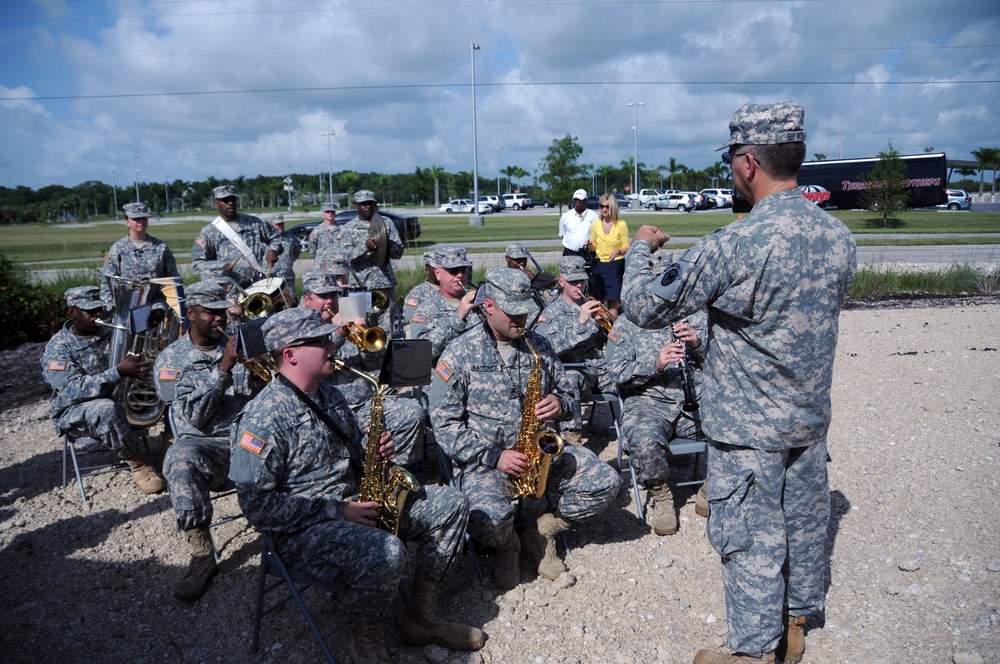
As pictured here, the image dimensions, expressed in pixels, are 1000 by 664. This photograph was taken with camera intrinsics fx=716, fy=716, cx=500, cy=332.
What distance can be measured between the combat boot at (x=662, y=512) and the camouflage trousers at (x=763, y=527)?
170 cm

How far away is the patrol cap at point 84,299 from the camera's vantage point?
6.22 metres

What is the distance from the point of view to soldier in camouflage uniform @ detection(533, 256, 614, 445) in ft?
21.5

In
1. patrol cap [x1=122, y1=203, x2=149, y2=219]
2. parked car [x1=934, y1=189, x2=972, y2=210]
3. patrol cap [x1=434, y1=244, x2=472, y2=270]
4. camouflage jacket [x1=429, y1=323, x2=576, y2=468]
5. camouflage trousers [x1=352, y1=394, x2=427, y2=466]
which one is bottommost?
camouflage trousers [x1=352, y1=394, x2=427, y2=466]

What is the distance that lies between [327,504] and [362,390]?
2194 millimetres

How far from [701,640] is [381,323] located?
17.3 ft

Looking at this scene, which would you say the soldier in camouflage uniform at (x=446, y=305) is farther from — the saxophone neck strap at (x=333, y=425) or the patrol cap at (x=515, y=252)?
the saxophone neck strap at (x=333, y=425)

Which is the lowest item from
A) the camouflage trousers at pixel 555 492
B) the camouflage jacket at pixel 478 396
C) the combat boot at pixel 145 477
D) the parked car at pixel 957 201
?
the combat boot at pixel 145 477

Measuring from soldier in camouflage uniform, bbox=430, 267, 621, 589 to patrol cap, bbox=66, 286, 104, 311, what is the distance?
353 centimetres

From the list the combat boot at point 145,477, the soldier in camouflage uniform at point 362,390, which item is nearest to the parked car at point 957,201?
the soldier in camouflage uniform at point 362,390

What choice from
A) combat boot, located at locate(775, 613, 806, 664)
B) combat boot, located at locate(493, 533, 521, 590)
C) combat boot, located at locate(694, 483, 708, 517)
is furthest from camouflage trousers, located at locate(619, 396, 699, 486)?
combat boot, located at locate(775, 613, 806, 664)

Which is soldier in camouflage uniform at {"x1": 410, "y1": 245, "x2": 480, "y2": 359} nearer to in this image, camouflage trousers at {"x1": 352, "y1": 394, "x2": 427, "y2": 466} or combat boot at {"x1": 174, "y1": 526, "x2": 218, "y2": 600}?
camouflage trousers at {"x1": 352, "y1": 394, "x2": 427, "y2": 466}

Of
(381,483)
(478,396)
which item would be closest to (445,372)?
(478,396)

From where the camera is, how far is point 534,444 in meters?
4.59

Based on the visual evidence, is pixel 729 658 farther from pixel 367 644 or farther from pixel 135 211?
pixel 135 211
